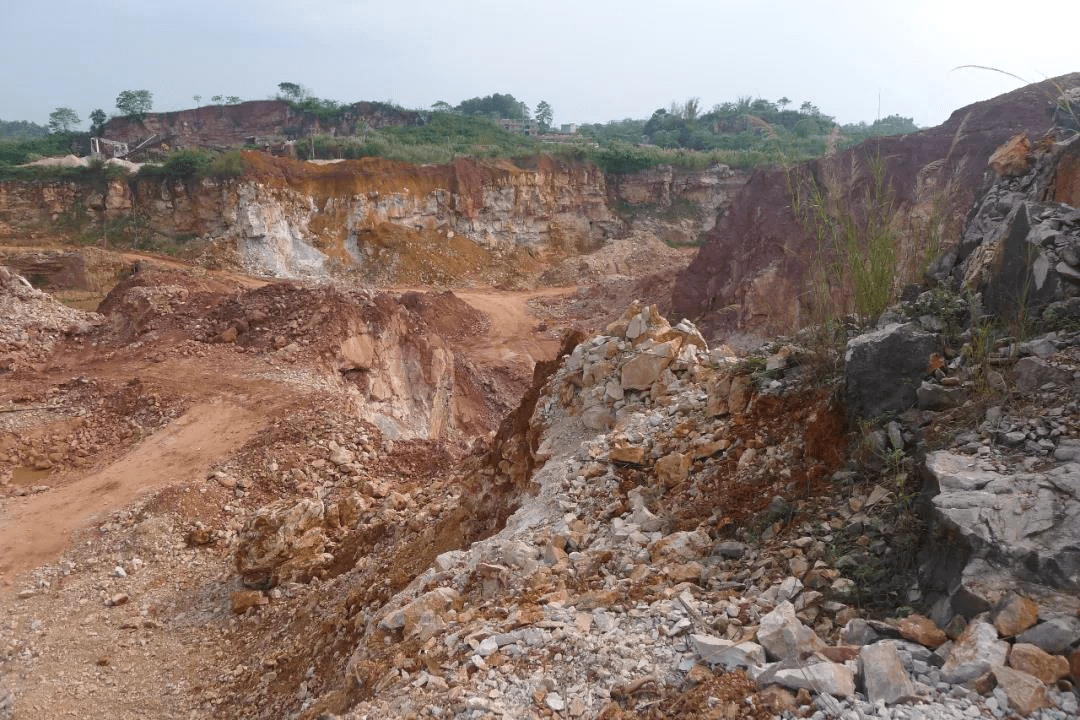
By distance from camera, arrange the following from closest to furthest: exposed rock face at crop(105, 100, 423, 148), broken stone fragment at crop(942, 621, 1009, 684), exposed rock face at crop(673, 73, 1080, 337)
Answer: broken stone fragment at crop(942, 621, 1009, 684) → exposed rock face at crop(673, 73, 1080, 337) → exposed rock face at crop(105, 100, 423, 148)

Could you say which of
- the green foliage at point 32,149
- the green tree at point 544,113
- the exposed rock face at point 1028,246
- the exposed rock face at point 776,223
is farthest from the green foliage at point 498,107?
the exposed rock face at point 1028,246

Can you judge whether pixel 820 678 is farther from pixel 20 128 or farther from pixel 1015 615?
pixel 20 128

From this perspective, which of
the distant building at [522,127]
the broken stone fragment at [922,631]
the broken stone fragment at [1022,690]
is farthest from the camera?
the distant building at [522,127]

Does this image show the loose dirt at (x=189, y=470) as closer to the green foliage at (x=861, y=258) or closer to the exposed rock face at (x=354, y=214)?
the green foliage at (x=861, y=258)

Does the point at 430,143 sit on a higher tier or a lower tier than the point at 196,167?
higher

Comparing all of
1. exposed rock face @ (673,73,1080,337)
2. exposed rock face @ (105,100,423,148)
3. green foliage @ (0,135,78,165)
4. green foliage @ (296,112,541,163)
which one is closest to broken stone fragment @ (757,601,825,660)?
exposed rock face @ (673,73,1080,337)

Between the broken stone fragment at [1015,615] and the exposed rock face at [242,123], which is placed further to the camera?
the exposed rock face at [242,123]

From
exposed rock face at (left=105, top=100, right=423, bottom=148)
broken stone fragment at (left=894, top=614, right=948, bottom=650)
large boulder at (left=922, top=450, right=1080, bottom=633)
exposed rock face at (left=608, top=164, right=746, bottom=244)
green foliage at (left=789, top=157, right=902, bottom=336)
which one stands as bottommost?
broken stone fragment at (left=894, top=614, right=948, bottom=650)

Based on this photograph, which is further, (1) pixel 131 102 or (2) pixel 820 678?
(1) pixel 131 102

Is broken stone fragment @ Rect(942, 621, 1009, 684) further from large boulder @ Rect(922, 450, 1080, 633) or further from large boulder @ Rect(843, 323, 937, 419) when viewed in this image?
large boulder @ Rect(843, 323, 937, 419)

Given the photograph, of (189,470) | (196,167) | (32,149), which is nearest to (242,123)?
(32,149)

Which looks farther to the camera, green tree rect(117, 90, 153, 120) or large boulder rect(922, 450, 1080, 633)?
green tree rect(117, 90, 153, 120)

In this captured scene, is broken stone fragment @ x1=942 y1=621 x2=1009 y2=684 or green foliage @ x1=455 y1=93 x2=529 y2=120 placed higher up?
green foliage @ x1=455 y1=93 x2=529 y2=120

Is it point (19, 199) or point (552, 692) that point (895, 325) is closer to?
point (552, 692)
